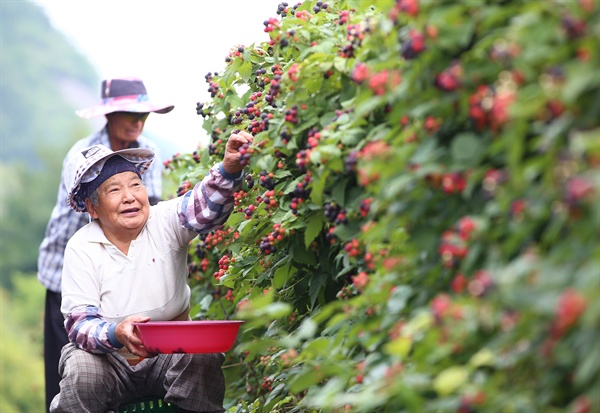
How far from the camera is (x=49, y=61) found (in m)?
45.1

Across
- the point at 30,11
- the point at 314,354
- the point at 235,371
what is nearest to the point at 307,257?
the point at 314,354

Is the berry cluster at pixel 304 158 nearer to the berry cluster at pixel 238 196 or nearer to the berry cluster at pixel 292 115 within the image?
the berry cluster at pixel 292 115

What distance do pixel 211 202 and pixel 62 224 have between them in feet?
6.37

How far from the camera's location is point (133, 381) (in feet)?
12.9

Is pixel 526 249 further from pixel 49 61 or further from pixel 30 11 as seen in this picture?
pixel 30 11

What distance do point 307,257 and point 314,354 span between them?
2.35ft

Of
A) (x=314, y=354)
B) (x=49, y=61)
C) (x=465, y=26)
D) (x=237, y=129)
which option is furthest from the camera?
(x=49, y=61)

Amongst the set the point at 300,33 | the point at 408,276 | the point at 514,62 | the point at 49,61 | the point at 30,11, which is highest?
the point at 30,11

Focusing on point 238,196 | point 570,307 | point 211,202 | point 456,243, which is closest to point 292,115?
point 238,196

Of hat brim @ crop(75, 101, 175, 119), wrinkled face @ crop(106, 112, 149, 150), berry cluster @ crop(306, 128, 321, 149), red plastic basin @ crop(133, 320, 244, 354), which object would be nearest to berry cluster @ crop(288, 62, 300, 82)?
berry cluster @ crop(306, 128, 321, 149)

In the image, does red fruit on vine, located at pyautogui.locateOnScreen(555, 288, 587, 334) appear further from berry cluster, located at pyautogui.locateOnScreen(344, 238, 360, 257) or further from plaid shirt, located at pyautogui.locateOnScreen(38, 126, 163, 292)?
plaid shirt, located at pyautogui.locateOnScreen(38, 126, 163, 292)

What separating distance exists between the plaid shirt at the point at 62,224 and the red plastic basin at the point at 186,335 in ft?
6.57

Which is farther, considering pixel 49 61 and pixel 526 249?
pixel 49 61

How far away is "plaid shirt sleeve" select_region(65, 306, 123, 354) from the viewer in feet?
11.9
